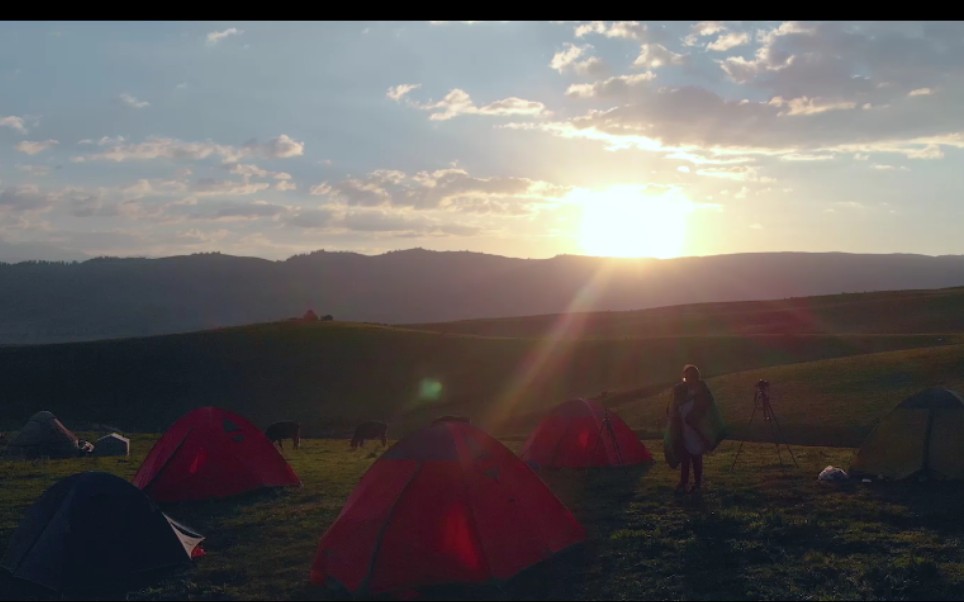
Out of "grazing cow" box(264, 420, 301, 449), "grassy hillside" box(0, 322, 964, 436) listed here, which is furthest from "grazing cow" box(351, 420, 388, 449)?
"grassy hillside" box(0, 322, 964, 436)

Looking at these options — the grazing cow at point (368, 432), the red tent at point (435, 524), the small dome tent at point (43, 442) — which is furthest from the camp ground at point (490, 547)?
the grazing cow at point (368, 432)

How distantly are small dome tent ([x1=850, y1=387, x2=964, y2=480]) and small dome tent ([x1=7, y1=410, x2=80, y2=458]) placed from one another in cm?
2845

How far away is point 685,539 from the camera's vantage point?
1554 centimetres

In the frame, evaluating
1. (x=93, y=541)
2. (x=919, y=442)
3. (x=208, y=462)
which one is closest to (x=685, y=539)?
(x=919, y=442)

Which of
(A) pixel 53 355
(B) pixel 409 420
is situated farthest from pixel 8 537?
(A) pixel 53 355

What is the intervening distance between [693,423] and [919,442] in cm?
650

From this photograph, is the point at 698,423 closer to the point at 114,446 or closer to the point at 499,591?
the point at 499,591

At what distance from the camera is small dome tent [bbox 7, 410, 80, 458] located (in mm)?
31875

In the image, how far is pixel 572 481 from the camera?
22625 mm

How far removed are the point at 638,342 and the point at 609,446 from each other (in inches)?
1700

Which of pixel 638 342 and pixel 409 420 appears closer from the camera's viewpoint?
pixel 409 420

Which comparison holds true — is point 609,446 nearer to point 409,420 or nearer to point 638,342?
point 409,420

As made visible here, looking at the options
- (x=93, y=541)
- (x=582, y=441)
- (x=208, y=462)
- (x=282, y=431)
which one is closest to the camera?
(x=93, y=541)
